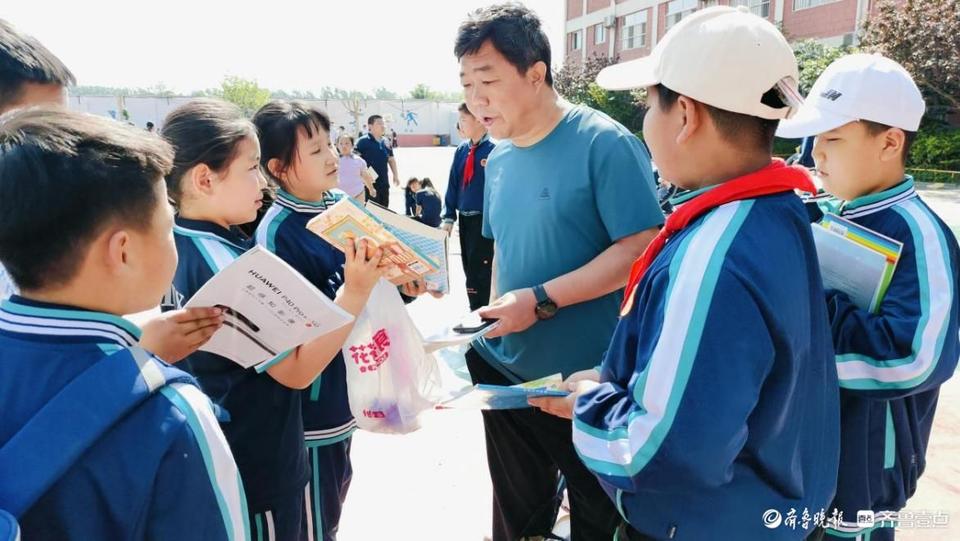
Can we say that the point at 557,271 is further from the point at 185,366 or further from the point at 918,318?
the point at 185,366

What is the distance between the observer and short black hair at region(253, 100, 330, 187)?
205 cm

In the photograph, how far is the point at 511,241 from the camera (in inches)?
83.8

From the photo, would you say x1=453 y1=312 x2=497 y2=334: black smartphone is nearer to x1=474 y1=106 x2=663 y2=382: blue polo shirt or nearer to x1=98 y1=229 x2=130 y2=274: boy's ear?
x1=474 y1=106 x2=663 y2=382: blue polo shirt

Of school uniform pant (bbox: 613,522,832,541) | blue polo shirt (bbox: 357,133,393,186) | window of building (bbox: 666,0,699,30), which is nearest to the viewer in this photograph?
school uniform pant (bbox: 613,522,832,541)

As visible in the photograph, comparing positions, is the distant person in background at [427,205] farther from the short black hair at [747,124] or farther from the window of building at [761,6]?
the window of building at [761,6]

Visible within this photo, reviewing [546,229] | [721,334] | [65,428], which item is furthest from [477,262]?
[65,428]

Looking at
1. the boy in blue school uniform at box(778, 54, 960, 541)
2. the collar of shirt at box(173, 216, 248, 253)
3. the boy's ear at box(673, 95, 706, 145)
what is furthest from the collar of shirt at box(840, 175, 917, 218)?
the collar of shirt at box(173, 216, 248, 253)

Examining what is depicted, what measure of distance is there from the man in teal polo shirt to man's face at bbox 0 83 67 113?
1.28m

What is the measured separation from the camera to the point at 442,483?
9.55 ft

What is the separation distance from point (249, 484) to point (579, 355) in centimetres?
106

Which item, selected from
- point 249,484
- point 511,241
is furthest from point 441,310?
point 249,484

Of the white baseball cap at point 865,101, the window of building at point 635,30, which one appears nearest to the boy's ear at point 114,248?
the white baseball cap at point 865,101

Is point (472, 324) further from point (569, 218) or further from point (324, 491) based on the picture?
point (324, 491)

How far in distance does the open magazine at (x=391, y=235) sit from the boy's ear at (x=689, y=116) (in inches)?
28.6
